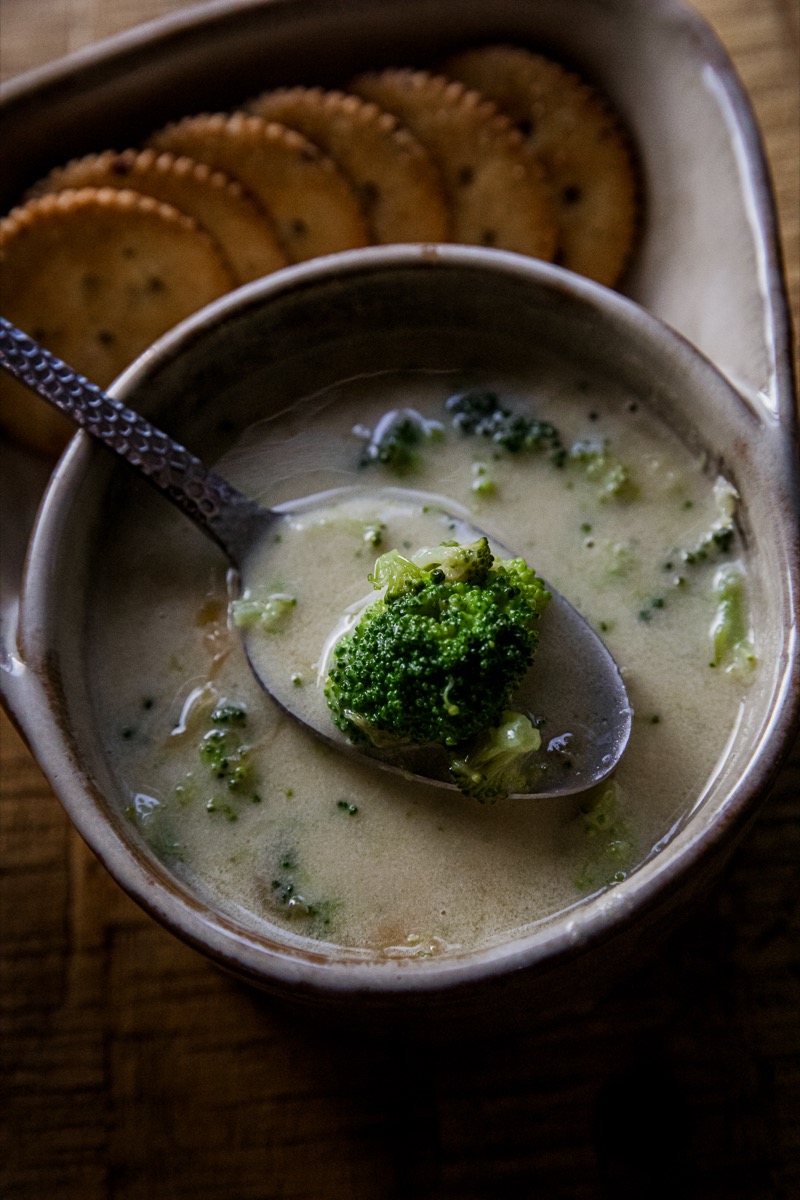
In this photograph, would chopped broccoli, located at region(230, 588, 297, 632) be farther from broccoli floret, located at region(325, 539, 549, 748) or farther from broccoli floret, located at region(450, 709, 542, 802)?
broccoli floret, located at region(450, 709, 542, 802)

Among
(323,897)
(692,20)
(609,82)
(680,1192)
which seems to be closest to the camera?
(323,897)

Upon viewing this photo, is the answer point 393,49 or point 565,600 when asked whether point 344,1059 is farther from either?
point 393,49

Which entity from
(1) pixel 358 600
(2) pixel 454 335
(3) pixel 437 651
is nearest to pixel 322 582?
(1) pixel 358 600

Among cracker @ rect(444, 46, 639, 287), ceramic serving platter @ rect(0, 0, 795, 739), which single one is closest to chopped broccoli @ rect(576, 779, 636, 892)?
ceramic serving platter @ rect(0, 0, 795, 739)

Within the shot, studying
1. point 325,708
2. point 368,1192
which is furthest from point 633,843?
point 368,1192

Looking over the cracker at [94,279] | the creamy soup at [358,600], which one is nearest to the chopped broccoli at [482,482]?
the creamy soup at [358,600]
